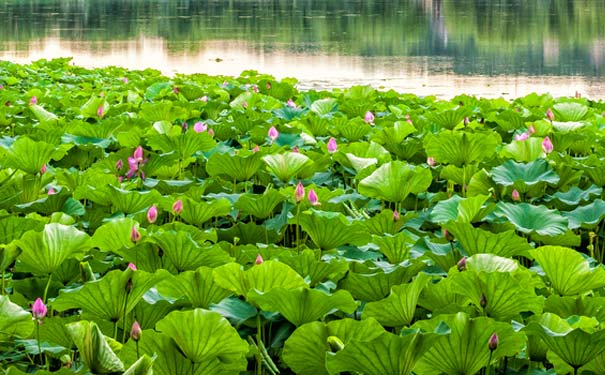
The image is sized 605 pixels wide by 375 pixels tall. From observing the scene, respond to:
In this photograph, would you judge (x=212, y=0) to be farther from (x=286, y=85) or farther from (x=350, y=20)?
(x=286, y=85)

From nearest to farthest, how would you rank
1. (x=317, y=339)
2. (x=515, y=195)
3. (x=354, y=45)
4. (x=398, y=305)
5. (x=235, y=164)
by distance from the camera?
(x=317, y=339) → (x=398, y=305) → (x=515, y=195) → (x=235, y=164) → (x=354, y=45)

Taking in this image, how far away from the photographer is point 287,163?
2453 millimetres

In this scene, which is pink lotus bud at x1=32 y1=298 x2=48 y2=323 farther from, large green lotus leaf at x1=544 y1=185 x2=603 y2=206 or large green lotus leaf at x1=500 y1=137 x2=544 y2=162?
large green lotus leaf at x1=500 y1=137 x2=544 y2=162

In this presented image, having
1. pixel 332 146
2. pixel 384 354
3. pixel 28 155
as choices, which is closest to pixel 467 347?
pixel 384 354

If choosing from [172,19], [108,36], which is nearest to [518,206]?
[108,36]

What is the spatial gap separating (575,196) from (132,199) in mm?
1190

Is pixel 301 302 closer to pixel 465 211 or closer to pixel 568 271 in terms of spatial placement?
pixel 568 271

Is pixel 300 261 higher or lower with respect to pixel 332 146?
lower

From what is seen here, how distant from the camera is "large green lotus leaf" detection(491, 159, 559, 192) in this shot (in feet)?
7.94

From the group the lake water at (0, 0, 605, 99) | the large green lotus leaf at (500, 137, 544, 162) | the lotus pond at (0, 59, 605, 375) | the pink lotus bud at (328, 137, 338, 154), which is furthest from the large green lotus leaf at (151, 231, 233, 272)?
the lake water at (0, 0, 605, 99)

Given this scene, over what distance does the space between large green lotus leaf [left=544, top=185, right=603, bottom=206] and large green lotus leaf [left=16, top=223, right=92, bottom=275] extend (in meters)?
1.33

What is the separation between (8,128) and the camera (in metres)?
4.18

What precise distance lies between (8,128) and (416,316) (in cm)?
306

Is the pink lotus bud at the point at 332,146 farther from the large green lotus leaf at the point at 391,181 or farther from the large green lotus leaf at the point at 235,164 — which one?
the large green lotus leaf at the point at 391,181
